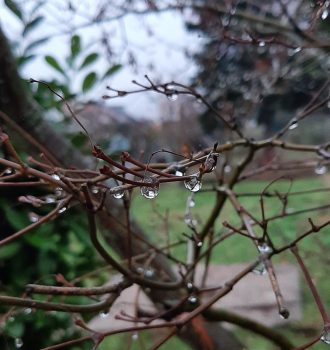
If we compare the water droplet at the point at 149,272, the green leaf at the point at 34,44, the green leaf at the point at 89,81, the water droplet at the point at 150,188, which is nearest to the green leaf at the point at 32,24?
the green leaf at the point at 34,44

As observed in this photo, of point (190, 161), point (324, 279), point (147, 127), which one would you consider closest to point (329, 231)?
point (324, 279)

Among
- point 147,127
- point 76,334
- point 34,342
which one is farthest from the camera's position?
point 147,127

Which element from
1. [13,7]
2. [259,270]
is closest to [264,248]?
[259,270]

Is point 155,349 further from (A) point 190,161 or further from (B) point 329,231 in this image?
(B) point 329,231

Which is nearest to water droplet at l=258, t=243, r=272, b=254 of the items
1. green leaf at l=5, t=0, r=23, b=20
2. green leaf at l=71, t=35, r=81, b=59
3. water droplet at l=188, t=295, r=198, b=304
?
water droplet at l=188, t=295, r=198, b=304

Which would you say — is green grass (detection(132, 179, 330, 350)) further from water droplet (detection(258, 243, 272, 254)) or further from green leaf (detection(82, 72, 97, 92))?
green leaf (detection(82, 72, 97, 92))

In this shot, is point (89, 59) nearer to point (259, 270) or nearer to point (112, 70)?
point (112, 70)
